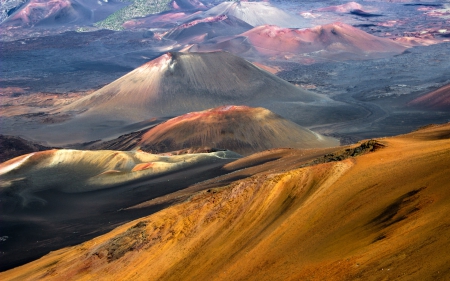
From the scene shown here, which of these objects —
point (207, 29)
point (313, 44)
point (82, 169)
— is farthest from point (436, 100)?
point (207, 29)

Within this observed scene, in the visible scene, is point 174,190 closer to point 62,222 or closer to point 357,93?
point 62,222

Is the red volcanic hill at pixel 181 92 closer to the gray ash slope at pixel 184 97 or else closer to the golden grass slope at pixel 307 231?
the gray ash slope at pixel 184 97

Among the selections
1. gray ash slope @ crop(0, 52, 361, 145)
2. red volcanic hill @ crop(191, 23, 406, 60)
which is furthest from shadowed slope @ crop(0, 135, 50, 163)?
A: red volcanic hill @ crop(191, 23, 406, 60)

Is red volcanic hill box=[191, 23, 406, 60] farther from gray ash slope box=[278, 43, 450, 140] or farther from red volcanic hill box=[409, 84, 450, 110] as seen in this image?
red volcanic hill box=[409, 84, 450, 110]

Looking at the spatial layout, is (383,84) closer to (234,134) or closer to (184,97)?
(184,97)

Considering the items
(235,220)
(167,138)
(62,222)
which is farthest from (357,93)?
(235,220)
